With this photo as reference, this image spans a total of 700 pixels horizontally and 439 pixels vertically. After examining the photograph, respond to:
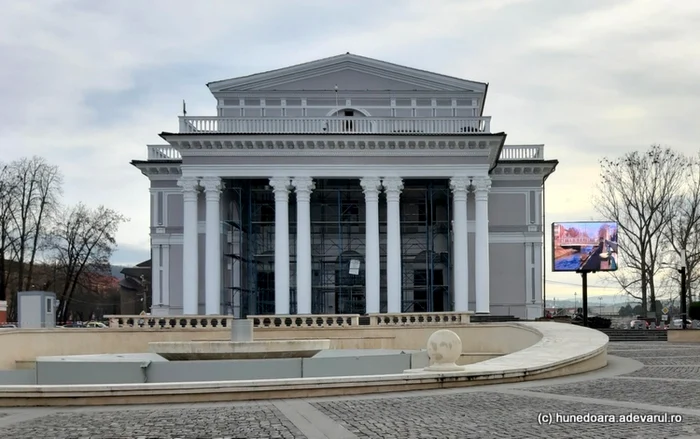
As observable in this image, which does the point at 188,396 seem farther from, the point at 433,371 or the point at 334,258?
the point at 334,258

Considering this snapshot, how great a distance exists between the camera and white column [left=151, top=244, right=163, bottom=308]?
5077 centimetres

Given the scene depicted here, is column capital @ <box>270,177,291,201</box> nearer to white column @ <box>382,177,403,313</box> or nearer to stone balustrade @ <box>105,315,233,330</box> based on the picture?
white column @ <box>382,177,403,313</box>

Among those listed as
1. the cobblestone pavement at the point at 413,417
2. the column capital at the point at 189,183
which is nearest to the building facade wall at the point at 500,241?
the column capital at the point at 189,183

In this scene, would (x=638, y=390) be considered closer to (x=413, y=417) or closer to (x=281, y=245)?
(x=413, y=417)

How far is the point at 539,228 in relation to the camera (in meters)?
52.0

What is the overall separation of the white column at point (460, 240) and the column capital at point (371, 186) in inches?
163

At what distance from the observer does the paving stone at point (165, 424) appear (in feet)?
37.7

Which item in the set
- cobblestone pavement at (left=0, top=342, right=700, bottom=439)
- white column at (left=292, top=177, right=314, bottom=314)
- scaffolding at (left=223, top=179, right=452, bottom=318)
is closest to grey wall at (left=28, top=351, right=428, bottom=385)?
cobblestone pavement at (left=0, top=342, right=700, bottom=439)

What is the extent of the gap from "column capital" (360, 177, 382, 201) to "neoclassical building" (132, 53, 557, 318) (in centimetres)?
6

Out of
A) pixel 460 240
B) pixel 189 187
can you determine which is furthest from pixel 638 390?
pixel 189 187

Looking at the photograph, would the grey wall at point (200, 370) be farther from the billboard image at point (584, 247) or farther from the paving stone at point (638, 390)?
the billboard image at point (584, 247)

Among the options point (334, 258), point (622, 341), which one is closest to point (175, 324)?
point (334, 258)

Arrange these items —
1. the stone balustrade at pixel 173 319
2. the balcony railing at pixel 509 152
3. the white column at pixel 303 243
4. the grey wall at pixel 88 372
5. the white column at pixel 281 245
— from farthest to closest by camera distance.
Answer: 1. the balcony railing at pixel 509 152
2. the white column at pixel 303 243
3. the white column at pixel 281 245
4. the stone balustrade at pixel 173 319
5. the grey wall at pixel 88 372

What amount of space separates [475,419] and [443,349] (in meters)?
5.12
